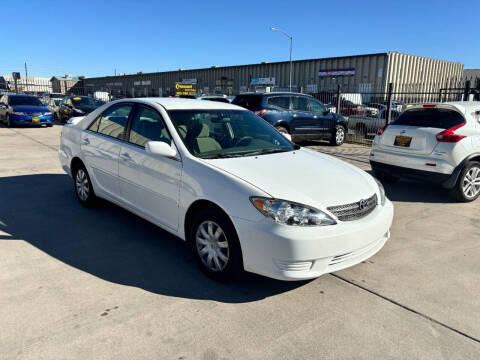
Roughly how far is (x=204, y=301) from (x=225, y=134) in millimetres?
1803

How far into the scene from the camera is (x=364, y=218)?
3217 mm

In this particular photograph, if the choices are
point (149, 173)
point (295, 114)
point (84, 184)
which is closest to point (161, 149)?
point (149, 173)

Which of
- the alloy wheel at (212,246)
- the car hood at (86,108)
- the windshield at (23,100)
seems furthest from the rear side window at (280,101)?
the windshield at (23,100)

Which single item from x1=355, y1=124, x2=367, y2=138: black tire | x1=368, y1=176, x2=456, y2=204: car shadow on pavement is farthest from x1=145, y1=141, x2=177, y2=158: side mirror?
x1=355, y1=124, x2=367, y2=138: black tire

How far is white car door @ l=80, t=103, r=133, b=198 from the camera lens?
14.8ft

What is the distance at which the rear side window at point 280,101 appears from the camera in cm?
1120

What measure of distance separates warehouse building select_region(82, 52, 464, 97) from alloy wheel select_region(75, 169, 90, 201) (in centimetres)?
2437

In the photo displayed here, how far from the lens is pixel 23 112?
16.6 meters

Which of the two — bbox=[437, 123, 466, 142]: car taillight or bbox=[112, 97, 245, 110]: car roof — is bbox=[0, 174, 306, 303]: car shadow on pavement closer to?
bbox=[112, 97, 245, 110]: car roof

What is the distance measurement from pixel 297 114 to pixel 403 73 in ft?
101

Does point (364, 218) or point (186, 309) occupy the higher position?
point (364, 218)

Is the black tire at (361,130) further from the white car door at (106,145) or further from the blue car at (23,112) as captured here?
the blue car at (23,112)

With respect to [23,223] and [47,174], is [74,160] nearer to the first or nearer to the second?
[23,223]

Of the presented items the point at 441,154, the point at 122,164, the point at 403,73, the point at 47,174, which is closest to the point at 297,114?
the point at 441,154
